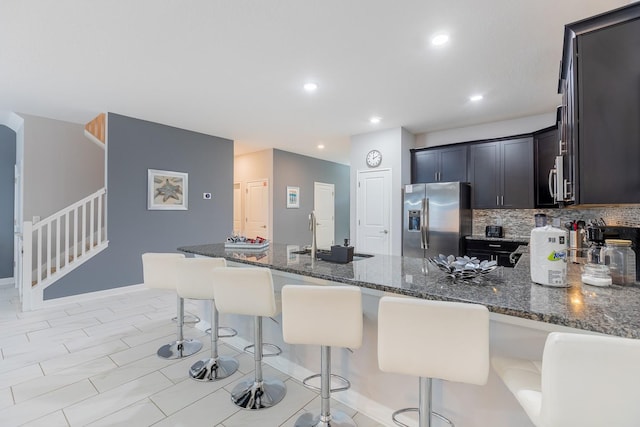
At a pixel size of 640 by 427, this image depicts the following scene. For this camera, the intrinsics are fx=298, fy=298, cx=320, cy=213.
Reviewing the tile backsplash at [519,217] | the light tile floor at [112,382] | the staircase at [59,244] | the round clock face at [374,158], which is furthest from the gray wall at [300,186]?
the tile backsplash at [519,217]

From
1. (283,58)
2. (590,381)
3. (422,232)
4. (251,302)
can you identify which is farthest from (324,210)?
(590,381)

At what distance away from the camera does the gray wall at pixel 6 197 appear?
203 inches

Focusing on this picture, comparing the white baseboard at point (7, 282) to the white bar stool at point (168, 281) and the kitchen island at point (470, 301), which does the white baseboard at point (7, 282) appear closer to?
the white bar stool at point (168, 281)

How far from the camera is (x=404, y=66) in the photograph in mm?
2990

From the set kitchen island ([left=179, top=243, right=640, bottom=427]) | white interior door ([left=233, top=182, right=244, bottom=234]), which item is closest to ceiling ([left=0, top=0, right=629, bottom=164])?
kitchen island ([left=179, top=243, right=640, bottom=427])

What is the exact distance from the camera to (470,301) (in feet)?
3.97

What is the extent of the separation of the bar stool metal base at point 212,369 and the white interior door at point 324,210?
564cm

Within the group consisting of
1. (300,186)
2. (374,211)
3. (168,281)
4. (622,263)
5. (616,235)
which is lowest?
(168,281)

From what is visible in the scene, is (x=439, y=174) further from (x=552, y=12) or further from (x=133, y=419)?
(x=133, y=419)

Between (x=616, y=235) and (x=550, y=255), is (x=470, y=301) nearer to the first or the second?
(x=550, y=255)

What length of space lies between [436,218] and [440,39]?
2.70 m

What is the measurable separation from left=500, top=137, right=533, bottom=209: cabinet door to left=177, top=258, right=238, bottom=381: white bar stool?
423 cm

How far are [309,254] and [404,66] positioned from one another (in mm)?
2105

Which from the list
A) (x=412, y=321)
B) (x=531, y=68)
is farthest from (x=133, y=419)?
(x=531, y=68)
